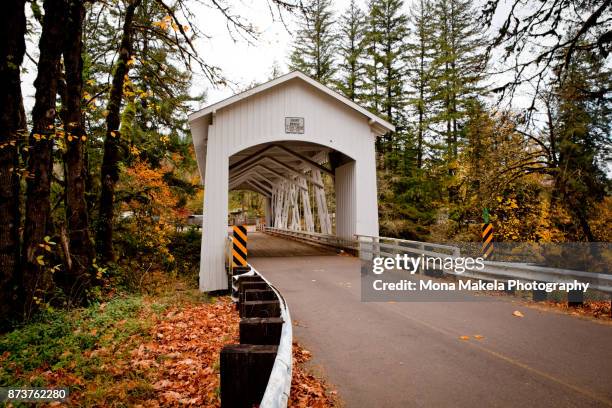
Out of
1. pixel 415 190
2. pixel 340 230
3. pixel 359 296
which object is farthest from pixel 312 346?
pixel 415 190

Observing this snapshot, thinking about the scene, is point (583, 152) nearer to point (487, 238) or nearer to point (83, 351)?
point (487, 238)

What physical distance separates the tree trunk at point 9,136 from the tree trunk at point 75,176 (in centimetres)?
122

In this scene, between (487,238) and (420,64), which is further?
(420,64)

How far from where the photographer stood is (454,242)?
1552cm

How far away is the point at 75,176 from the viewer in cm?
668

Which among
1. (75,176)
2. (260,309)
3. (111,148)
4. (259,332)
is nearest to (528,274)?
(260,309)

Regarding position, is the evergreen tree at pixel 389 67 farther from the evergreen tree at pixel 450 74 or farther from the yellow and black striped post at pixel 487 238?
the yellow and black striped post at pixel 487 238

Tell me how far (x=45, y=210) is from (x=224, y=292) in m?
5.50

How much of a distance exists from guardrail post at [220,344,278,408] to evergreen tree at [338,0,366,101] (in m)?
21.5

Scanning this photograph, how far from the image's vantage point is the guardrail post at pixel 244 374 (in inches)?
76.2

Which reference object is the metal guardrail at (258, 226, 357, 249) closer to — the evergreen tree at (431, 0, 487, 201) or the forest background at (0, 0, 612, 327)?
the forest background at (0, 0, 612, 327)

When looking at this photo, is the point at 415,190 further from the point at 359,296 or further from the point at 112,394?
the point at 112,394

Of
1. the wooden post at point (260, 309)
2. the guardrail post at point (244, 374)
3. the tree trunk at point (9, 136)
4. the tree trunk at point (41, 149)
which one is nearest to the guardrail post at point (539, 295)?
the wooden post at point (260, 309)

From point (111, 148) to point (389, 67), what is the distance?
17.4 m
